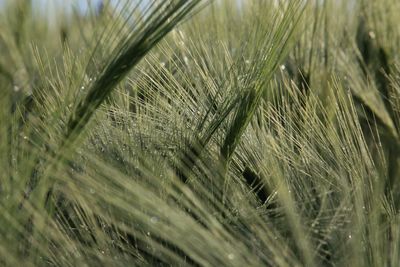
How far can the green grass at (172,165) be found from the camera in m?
0.78

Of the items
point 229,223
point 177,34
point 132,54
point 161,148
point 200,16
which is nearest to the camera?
point 132,54

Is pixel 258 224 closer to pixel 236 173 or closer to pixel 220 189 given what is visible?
pixel 220 189

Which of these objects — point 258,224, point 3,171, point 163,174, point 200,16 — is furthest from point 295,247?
point 200,16

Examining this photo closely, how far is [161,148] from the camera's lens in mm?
1021

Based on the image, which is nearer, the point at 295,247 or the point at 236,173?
the point at 295,247

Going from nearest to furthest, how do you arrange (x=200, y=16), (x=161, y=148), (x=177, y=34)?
(x=161, y=148), (x=177, y=34), (x=200, y=16)

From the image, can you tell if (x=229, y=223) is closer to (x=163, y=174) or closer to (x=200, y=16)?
(x=163, y=174)

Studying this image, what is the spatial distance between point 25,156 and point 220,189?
8.5 inches

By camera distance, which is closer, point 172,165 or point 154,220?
point 154,220

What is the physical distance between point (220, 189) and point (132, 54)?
8.6 inches

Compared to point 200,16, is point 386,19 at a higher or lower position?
higher

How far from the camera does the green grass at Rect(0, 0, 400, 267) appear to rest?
783 mm

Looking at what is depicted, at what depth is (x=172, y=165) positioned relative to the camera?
984 millimetres

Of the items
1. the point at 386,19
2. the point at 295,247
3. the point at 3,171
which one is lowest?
the point at 3,171
